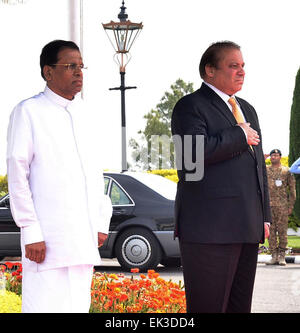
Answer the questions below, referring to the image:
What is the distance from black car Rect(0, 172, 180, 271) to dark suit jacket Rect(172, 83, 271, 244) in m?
7.90

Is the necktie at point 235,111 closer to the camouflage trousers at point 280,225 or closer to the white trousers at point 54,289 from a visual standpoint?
the white trousers at point 54,289

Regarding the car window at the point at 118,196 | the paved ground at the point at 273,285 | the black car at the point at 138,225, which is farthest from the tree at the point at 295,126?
the car window at the point at 118,196

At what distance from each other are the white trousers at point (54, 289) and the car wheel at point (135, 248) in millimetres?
7997

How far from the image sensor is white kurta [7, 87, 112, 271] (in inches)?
165

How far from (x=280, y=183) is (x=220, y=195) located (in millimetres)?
9993

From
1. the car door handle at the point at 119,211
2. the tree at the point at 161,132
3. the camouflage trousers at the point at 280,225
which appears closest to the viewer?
the car door handle at the point at 119,211

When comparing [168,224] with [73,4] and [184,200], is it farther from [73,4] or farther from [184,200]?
[184,200]

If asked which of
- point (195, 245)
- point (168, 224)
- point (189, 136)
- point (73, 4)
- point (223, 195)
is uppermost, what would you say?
point (73, 4)

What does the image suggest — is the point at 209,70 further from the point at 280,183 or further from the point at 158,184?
the point at 280,183

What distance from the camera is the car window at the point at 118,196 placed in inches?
500

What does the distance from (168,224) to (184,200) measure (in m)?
8.04

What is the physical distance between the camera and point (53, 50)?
14.4 feet
